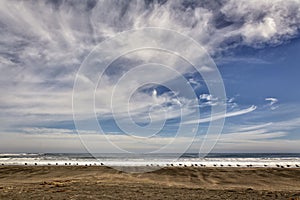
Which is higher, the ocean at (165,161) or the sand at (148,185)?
the ocean at (165,161)

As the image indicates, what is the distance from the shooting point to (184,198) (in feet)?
49.4

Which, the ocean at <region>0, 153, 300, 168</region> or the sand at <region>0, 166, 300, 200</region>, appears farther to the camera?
the ocean at <region>0, 153, 300, 168</region>

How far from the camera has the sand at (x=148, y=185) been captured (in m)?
16.1

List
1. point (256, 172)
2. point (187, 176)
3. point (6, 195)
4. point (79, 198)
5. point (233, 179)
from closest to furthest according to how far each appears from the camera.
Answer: point (79, 198) < point (6, 195) < point (233, 179) < point (187, 176) < point (256, 172)

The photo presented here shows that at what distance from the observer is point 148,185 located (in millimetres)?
22156

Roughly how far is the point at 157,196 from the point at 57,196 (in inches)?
209

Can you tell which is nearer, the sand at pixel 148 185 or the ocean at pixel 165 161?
the sand at pixel 148 185

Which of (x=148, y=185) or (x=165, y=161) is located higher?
(x=165, y=161)

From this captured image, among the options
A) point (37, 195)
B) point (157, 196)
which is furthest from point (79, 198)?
point (157, 196)

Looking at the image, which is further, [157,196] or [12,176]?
[12,176]

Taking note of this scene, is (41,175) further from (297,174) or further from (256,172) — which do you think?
(297,174)

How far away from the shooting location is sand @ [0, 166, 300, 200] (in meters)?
16.1

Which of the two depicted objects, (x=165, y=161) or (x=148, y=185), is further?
(x=165, y=161)

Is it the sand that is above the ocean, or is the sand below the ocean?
below
